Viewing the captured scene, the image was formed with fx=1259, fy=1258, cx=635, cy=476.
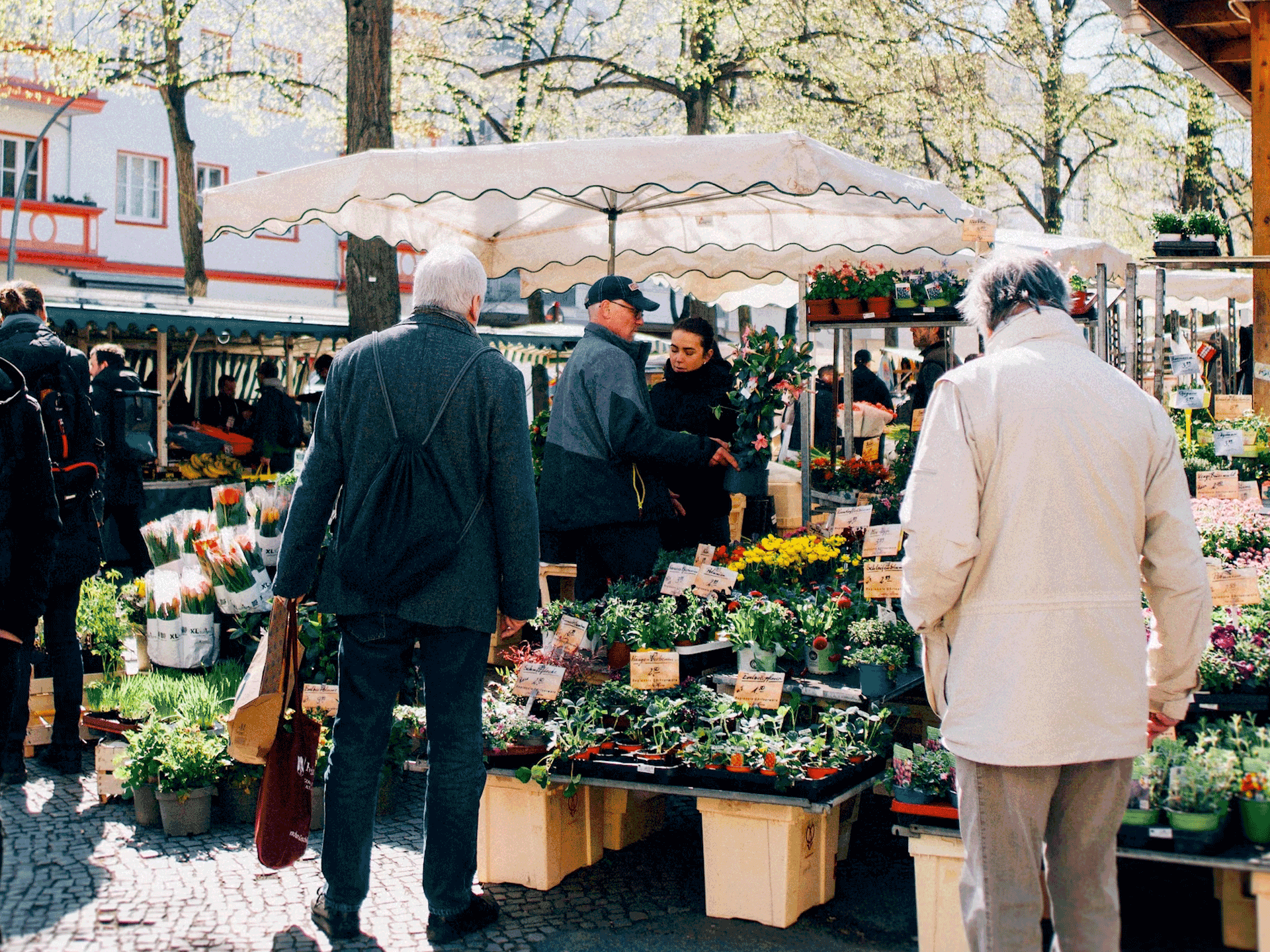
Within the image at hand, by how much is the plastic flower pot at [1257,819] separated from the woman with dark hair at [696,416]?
295 cm

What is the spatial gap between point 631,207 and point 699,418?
4.96 ft

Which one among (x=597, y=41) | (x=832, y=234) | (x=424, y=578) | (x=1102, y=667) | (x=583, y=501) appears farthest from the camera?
(x=597, y=41)

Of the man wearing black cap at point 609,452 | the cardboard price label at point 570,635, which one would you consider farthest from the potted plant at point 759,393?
the cardboard price label at point 570,635

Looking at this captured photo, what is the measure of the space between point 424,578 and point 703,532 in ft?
9.02

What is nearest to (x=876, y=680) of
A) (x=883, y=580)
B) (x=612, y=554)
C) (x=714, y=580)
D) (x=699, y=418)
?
(x=883, y=580)

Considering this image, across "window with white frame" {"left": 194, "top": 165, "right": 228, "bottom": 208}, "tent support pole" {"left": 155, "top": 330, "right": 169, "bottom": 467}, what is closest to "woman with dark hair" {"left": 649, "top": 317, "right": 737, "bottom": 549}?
"tent support pole" {"left": 155, "top": 330, "right": 169, "bottom": 467}

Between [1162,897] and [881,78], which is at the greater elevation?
[881,78]

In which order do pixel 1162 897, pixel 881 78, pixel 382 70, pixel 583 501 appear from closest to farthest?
pixel 1162 897 < pixel 583 501 < pixel 382 70 < pixel 881 78

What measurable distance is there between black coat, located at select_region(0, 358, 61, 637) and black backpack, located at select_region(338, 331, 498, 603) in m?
0.86

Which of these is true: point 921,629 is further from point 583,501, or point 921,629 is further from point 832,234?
point 832,234

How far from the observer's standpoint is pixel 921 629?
103 inches

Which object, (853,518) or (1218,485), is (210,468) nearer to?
(853,518)

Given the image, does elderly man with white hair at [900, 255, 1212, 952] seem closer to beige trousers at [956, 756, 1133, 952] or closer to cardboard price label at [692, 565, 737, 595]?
beige trousers at [956, 756, 1133, 952]

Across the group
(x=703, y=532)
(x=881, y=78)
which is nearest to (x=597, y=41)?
(x=881, y=78)
